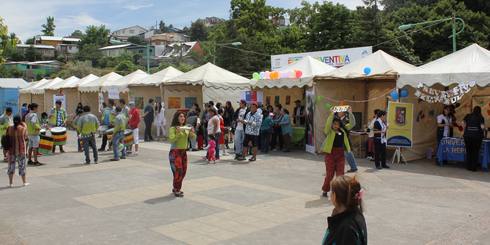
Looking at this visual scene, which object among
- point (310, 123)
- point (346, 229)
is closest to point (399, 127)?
point (310, 123)

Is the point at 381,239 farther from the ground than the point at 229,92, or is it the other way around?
the point at 229,92

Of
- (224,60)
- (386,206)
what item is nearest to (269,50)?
(224,60)

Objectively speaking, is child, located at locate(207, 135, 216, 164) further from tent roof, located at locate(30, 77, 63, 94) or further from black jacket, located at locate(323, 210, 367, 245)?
tent roof, located at locate(30, 77, 63, 94)

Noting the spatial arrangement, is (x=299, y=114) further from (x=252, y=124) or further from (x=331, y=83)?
(x=252, y=124)

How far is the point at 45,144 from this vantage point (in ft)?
48.4

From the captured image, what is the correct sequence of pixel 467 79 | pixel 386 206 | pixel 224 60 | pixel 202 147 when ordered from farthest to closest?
pixel 224 60 → pixel 202 147 → pixel 467 79 → pixel 386 206

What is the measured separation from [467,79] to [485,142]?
5.56 ft

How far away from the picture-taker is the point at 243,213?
760 centimetres

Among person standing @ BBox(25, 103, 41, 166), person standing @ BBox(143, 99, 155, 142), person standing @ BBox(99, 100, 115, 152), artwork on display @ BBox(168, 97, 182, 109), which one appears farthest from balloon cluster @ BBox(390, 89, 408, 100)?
person standing @ BBox(143, 99, 155, 142)

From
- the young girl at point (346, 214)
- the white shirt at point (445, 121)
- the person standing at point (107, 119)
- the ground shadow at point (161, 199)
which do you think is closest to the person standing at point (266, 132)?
the white shirt at point (445, 121)

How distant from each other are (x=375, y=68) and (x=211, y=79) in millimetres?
7464

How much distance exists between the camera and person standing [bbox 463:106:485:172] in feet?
38.0

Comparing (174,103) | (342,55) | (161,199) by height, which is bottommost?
(161,199)

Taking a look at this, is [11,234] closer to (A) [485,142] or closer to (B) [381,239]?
(B) [381,239]
